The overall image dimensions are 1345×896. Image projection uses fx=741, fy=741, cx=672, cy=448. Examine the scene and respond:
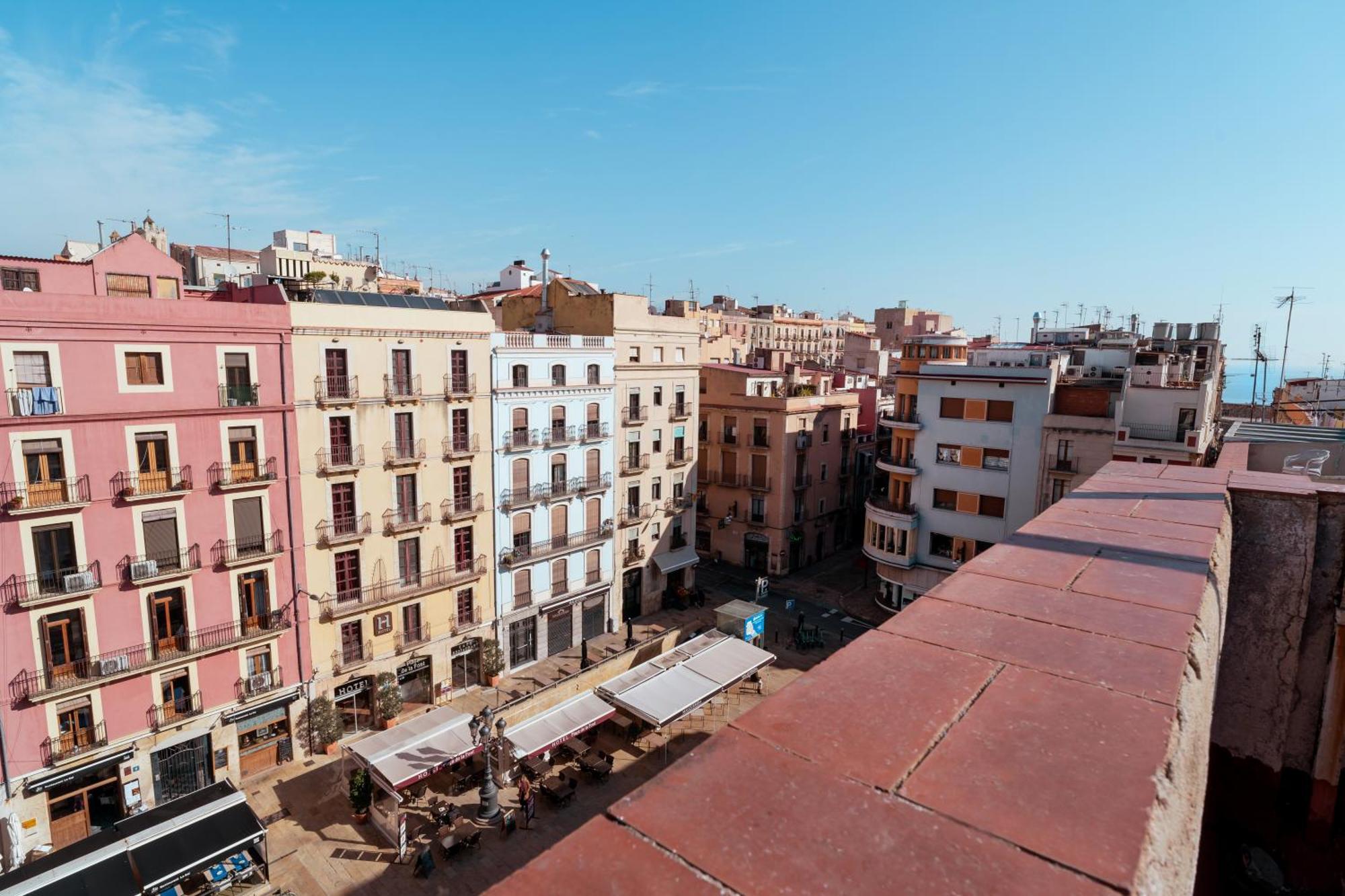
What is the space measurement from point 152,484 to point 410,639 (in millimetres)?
10759

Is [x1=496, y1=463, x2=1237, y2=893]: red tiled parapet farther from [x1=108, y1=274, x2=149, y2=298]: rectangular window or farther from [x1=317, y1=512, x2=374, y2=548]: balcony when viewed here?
[x1=108, y1=274, x2=149, y2=298]: rectangular window

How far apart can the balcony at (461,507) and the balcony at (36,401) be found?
1221cm

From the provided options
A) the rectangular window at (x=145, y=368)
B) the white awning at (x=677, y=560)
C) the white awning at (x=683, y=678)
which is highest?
the rectangular window at (x=145, y=368)

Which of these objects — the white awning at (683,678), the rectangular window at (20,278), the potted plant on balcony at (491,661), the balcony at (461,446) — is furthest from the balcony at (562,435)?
the rectangular window at (20,278)

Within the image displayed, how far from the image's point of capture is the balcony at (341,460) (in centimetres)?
2552

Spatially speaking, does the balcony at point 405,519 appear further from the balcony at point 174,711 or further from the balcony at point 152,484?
the balcony at point 174,711

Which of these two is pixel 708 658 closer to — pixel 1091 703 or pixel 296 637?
pixel 296 637

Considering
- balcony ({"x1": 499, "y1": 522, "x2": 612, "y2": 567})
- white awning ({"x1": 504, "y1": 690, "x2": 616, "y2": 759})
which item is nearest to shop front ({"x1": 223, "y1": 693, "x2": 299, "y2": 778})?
white awning ({"x1": 504, "y1": 690, "x2": 616, "y2": 759})

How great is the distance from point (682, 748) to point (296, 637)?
14.3 m

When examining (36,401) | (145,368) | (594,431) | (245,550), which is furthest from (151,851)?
(594,431)

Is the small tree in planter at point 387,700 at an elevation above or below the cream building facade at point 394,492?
below

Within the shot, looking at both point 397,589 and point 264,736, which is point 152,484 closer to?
point 397,589

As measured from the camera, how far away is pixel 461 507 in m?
29.8

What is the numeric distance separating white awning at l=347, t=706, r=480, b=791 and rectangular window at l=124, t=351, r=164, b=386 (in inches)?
504
